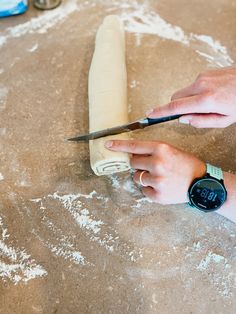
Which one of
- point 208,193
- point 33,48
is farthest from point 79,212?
point 33,48

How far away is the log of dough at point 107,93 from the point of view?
3.22 feet

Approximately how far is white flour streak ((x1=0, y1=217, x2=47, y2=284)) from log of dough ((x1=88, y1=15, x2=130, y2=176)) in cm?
29

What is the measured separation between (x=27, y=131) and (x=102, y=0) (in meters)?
0.65

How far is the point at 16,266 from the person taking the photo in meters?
0.93

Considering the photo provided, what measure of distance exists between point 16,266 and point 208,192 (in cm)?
51

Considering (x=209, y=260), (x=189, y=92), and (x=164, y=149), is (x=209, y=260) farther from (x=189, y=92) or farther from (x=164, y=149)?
(x=189, y=92)

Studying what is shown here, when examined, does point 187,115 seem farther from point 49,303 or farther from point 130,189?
point 49,303

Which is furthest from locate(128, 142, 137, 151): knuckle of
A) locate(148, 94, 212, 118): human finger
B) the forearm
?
the forearm

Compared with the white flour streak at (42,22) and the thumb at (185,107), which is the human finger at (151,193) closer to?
the thumb at (185,107)

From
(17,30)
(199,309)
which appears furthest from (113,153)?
(17,30)

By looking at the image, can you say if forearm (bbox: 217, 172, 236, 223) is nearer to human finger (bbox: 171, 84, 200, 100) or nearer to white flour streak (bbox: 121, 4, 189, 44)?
human finger (bbox: 171, 84, 200, 100)

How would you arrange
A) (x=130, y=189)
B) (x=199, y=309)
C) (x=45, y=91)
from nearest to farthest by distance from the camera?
1. (x=199, y=309)
2. (x=130, y=189)
3. (x=45, y=91)

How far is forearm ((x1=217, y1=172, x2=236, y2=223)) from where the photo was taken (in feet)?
3.04

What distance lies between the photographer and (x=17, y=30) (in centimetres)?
136
